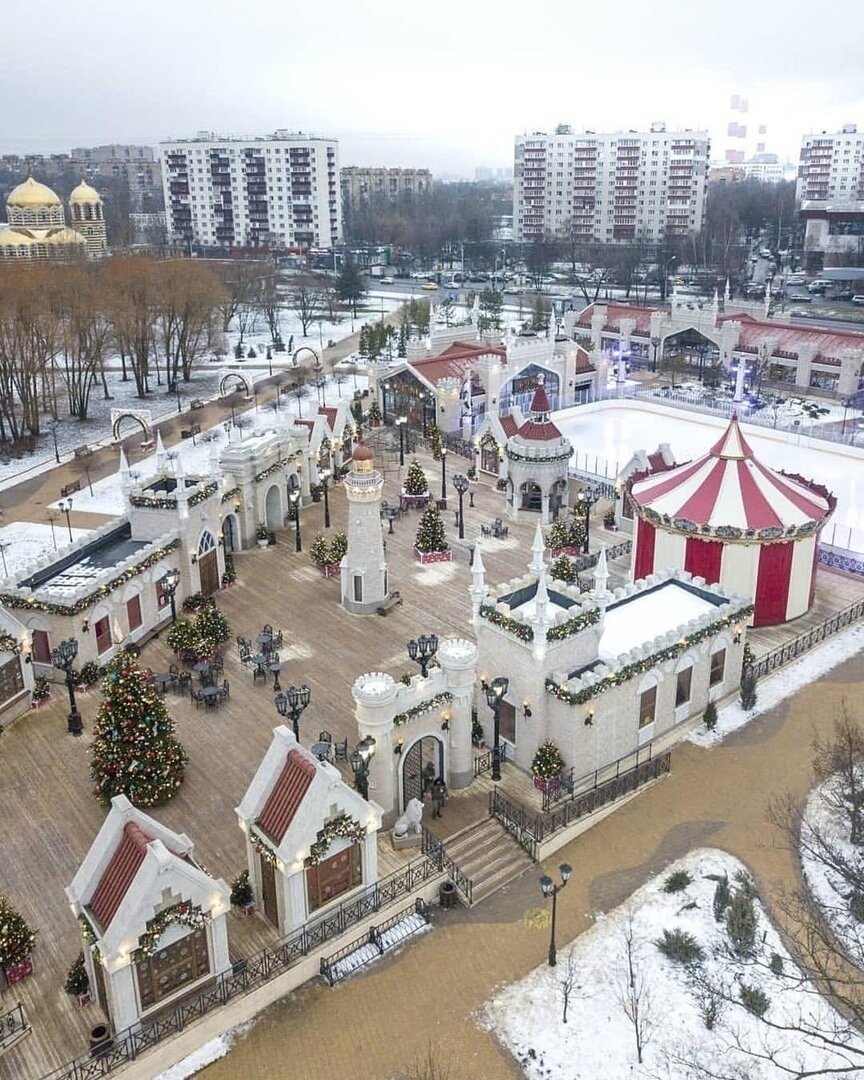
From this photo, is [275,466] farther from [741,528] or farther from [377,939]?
[377,939]

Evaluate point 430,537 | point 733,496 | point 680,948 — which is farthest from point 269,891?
point 733,496

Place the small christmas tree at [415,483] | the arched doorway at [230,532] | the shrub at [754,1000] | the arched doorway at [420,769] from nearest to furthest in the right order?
the shrub at [754,1000] → the arched doorway at [420,769] → the arched doorway at [230,532] → the small christmas tree at [415,483]

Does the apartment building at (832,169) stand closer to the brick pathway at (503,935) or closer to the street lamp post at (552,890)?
the brick pathway at (503,935)

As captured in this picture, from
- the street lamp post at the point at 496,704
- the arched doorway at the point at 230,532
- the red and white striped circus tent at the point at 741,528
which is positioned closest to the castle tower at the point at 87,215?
the arched doorway at the point at 230,532

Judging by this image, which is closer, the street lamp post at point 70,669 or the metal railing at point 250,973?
the metal railing at point 250,973

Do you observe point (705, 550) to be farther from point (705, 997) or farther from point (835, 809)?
point (705, 997)

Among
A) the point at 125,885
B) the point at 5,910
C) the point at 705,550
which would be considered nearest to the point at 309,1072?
the point at 125,885

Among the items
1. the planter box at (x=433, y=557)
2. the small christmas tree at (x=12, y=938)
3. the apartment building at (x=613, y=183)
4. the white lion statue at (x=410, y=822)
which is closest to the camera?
the small christmas tree at (x=12, y=938)
